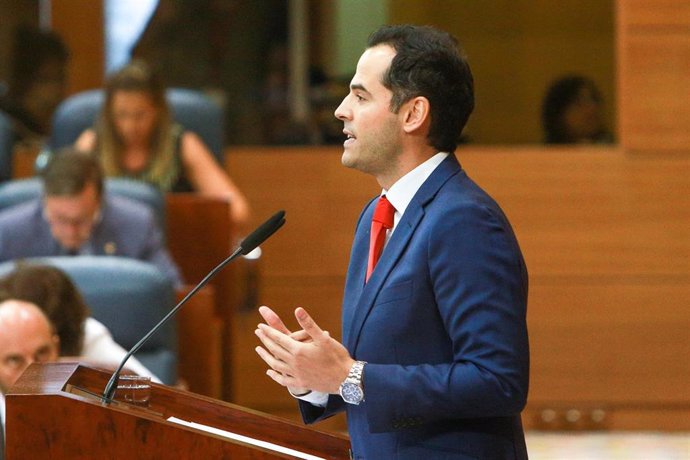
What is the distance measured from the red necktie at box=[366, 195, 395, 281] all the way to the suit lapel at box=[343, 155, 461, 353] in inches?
1.2

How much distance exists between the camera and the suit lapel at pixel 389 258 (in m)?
1.50

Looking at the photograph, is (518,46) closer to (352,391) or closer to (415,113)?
(415,113)

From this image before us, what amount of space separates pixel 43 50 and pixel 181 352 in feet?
6.40

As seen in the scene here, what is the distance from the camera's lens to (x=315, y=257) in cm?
484

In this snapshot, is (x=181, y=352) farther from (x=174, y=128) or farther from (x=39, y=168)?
(x=174, y=128)

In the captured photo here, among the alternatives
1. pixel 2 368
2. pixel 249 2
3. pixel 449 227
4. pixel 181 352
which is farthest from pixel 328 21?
pixel 449 227

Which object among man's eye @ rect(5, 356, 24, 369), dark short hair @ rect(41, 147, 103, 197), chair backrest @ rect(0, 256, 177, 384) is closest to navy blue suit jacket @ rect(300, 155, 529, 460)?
man's eye @ rect(5, 356, 24, 369)

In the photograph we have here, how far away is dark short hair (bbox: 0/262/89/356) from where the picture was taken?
8.04ft

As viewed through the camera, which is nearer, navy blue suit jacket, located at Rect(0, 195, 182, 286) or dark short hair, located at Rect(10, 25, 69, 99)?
navy blue suit jacket, located at Rect(0, 195, 182, 286)

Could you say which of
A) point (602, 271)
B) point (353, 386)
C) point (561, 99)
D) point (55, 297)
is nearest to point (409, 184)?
point (353, 386)

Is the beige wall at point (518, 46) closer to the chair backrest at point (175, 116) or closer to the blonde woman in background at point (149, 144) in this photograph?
the chair backrest at point (175, 116)

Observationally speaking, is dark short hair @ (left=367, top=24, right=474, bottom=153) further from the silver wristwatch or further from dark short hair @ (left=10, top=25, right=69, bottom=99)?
dark short hair @ (left=10, top=25, right=69, bottom=99)

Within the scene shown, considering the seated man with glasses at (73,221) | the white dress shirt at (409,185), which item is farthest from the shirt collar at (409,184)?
the seated man with glasses at (73,221)

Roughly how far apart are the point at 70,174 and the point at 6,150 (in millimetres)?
1077
